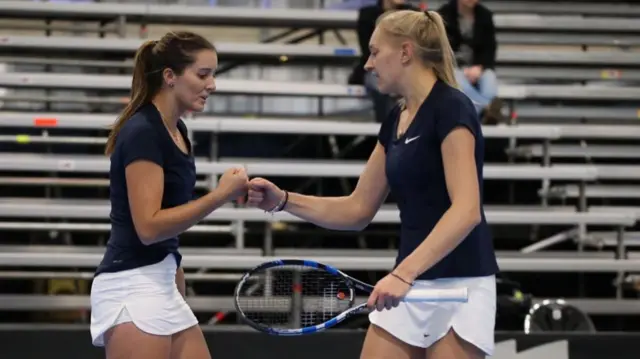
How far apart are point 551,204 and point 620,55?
1415mm

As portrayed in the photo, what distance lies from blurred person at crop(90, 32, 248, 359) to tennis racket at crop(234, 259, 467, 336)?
0.87ft

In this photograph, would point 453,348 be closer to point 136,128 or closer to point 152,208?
point 152,208

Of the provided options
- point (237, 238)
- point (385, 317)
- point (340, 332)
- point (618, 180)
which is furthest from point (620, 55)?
point (385, 317)

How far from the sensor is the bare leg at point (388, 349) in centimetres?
311

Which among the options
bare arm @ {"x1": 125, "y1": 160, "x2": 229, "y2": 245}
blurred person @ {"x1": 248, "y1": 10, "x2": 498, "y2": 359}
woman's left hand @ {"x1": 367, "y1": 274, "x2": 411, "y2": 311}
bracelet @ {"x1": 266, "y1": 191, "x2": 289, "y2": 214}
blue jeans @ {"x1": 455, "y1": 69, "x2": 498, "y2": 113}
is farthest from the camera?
blue jeans @ {"x1": 455, "y1": 69, "x2": 498, "y2": 113}

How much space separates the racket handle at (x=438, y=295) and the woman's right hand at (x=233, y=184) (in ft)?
2.05

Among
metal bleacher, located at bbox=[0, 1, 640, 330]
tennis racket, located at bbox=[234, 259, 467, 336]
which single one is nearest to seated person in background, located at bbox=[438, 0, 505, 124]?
metal bleacher, located at bbox=[0, 1, 640, 330]

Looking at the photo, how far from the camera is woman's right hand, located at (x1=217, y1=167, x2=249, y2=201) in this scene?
3.17 metres

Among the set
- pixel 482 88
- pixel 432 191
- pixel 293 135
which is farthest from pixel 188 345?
pixel 293 135

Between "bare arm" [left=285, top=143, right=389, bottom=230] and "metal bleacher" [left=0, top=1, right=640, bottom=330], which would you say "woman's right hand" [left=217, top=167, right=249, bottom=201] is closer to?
"bare arm" [left=285, top=143, right=389, bottom=230]

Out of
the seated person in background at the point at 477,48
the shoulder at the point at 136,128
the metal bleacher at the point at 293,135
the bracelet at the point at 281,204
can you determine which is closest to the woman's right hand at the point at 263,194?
the bracelet at the point at 281,204

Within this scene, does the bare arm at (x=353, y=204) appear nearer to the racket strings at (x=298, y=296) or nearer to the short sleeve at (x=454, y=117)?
the racket strings at (x=298, y=296)

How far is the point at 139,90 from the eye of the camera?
10.8 feet

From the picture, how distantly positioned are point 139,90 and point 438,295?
113 centimetres
